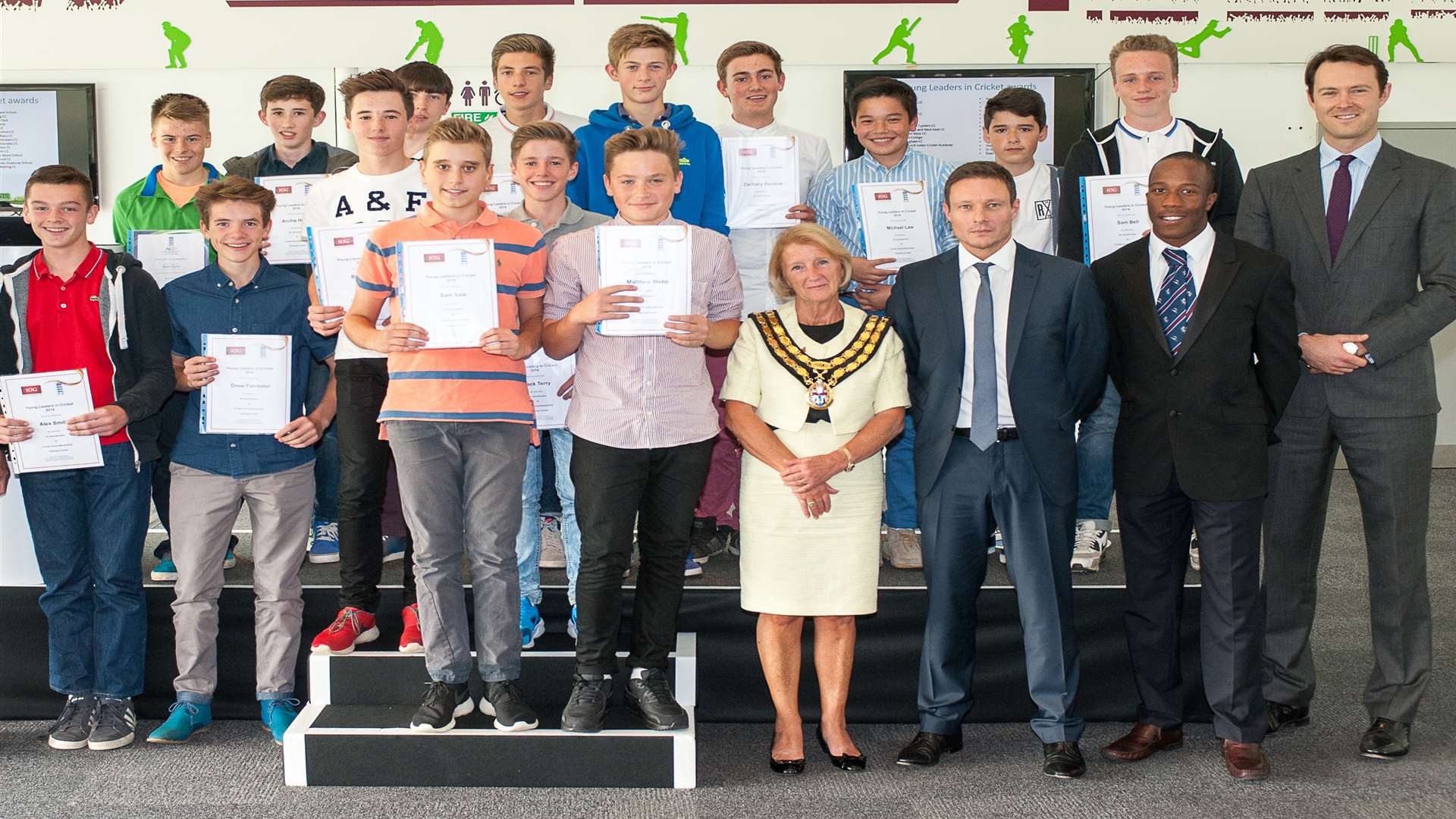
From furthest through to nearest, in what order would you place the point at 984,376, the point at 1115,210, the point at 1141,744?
1. the point at 1115,210
2. the point at 1141,744
3. the point at 984,376

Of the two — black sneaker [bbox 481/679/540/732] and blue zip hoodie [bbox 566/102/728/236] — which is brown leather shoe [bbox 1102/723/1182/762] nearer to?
black sneaker [bbox 481/679/540/732]

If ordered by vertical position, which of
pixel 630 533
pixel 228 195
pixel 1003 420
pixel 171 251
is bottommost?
pixel 630 533

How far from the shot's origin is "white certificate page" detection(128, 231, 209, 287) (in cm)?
376

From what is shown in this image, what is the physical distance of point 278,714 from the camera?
351cm

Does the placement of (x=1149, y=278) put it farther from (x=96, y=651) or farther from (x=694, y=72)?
(x=694, y=72)

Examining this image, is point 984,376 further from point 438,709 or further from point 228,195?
point 228,195

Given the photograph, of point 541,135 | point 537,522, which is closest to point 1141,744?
point 537,522

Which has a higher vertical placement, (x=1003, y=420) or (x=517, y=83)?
(x=517, y=83)

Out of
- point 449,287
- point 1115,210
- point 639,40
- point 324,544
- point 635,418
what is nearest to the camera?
point 449,287

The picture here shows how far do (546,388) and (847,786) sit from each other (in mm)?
1425

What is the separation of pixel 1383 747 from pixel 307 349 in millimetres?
3345

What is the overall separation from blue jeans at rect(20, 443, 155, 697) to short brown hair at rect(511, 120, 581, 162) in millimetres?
1449

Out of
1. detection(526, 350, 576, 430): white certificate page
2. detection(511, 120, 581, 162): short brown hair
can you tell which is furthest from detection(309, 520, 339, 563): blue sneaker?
detection(511, 120, 581, 162): short brown hair

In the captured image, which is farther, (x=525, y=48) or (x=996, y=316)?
(x=525, y=48)
